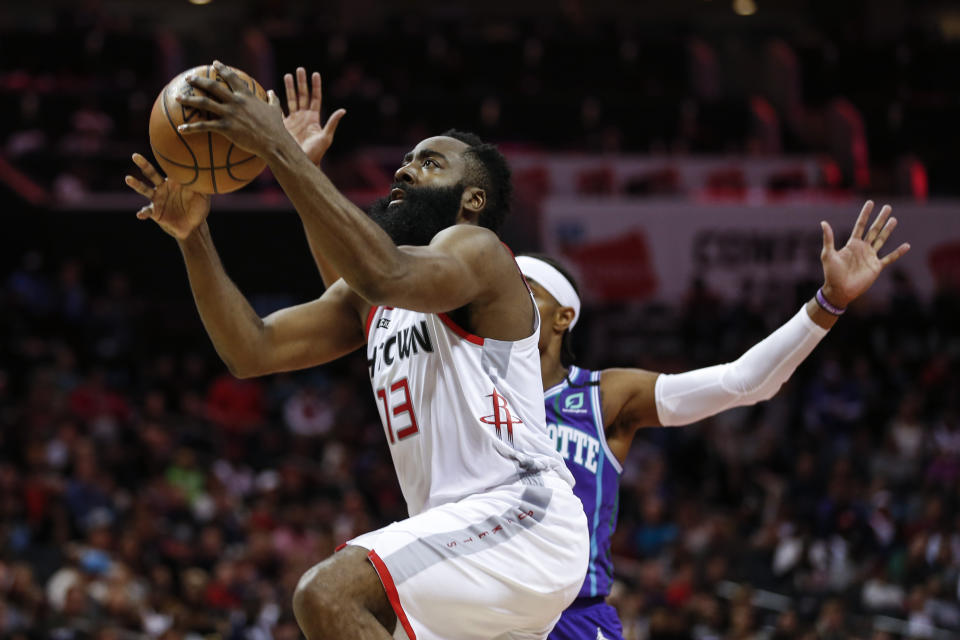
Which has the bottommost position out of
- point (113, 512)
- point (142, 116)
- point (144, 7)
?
point (113, 512)

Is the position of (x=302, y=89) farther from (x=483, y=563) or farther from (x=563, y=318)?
(x=483, y=563)

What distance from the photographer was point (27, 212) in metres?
15.9

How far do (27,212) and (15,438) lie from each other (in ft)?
14.0

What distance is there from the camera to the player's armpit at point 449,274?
11.3ft

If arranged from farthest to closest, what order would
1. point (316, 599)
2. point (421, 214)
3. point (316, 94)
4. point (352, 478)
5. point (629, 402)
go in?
point (352, 478), point (629, 402), point (316, 94), point (421, 214), point (316, 599)

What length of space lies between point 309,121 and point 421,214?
3.85 ft

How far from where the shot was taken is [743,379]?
505 centimetres

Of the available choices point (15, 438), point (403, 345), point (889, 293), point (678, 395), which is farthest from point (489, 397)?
point (889, 293)

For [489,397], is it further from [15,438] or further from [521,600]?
[15,438]

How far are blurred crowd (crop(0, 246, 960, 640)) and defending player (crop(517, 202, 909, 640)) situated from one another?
5.54 m

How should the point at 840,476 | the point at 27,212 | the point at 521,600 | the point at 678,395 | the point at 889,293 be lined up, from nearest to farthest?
1. the point at 521,600
2. the point at 678,395
3. the point at 840,476
4. the point at 27,212
5. the point at 889,293

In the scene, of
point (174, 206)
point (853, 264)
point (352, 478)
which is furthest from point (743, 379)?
point (352, 478)

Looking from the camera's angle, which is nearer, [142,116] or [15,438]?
[15,438]

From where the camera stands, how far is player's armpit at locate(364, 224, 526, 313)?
3432 mm
